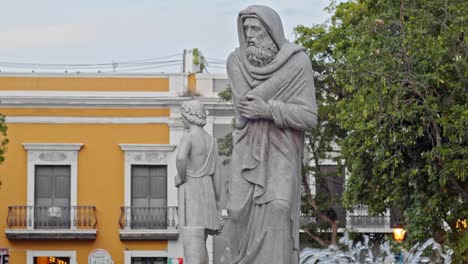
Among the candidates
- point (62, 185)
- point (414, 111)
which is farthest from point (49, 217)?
point (414, 111)

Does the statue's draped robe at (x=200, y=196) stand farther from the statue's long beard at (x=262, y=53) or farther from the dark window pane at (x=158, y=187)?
the dark window pane at (x=158, y=187)

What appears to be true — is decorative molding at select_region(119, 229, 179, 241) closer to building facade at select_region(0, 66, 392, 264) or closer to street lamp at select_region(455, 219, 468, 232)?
building facade at select_region(0, 66, 392, 264)

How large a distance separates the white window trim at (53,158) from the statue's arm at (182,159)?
120 ft

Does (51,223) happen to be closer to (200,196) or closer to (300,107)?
(200,196)

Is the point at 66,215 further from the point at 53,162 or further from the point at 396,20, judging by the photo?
the point at 396,20

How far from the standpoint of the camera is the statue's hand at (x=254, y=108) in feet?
33.5

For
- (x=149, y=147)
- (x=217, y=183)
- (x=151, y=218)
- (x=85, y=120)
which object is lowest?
(x=217, y=183)

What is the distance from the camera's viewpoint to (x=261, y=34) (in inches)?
409

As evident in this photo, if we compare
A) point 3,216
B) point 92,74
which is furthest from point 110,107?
point 3,216

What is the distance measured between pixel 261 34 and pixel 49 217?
4136 centimetres

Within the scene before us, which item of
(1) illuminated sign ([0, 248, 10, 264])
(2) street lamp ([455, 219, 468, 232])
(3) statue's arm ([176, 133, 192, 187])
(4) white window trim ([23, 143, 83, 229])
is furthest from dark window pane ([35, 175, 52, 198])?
(3) statue's arm ([176, 133, 192, 187])

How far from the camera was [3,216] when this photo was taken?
169 feet

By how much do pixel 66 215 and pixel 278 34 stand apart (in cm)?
4132

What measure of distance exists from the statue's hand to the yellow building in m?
40.9
